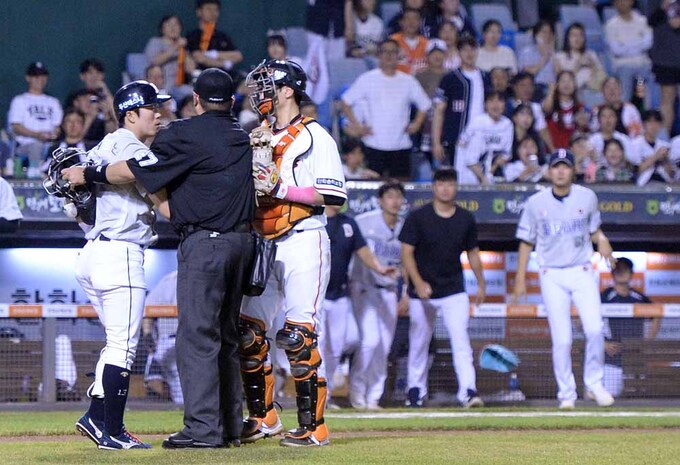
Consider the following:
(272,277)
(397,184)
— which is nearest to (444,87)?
(397,184)

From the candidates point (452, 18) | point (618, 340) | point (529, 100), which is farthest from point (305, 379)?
point (452, 18)

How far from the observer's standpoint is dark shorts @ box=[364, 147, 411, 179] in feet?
42.7

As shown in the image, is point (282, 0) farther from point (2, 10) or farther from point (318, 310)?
point (318, 310)

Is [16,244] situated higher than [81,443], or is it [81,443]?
[16,244]

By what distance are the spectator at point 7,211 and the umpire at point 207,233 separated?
215 centimetres

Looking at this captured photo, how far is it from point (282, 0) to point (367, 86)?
10.4 feet

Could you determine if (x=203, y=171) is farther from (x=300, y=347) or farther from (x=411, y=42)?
(x=411, y=42)

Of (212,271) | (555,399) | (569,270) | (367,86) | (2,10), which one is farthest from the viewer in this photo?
(2,10)

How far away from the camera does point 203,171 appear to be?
5.98 m

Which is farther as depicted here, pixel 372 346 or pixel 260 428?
pixel 372 346

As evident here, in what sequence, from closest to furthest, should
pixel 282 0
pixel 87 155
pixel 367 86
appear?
pixel 87 155
pixel 367 86
pixel 282 0

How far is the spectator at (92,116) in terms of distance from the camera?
12.2 m

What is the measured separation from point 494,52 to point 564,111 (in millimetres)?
1234

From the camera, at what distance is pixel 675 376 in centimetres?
1075
